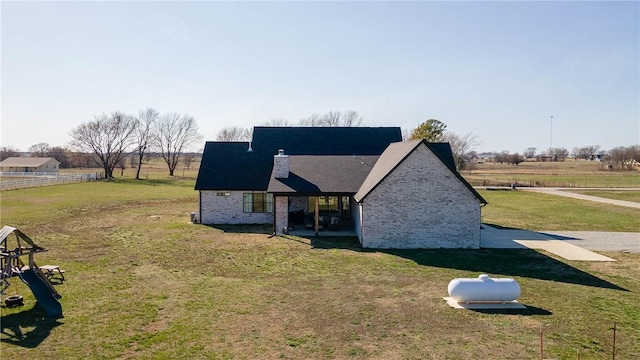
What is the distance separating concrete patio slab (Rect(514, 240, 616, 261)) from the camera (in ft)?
60.3

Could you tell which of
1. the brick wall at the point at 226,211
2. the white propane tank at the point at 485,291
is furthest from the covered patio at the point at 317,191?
the white propane tank at the point at 485,291

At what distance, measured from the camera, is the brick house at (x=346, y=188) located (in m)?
19.7

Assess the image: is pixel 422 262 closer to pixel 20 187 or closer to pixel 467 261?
pixel 467 261

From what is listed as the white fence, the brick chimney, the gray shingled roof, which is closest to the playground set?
the gray shingled roof

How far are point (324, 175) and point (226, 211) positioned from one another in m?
7.53

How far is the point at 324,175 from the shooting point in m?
24.7

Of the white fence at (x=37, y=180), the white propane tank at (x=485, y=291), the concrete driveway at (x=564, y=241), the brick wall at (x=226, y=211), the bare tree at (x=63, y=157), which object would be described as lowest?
the concrete driveway at (x=564, y=241)

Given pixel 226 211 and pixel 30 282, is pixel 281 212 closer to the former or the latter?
pixel 226 211

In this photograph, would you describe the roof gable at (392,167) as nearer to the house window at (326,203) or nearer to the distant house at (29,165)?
the house window at (326,203)

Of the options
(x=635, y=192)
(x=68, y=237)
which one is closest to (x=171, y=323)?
(x=68, y=237)

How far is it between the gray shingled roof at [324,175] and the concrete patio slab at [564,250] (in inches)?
384

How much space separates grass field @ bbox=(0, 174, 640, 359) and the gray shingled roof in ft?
10.1

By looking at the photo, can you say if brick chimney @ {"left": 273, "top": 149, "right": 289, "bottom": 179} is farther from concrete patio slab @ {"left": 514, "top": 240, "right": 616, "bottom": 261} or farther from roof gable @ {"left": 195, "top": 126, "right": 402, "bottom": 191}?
concrete patio slab @ {"left": 514, "top": 240, "right": 616, "bottom": 261}

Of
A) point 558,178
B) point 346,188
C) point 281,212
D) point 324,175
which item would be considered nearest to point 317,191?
point 346,188
